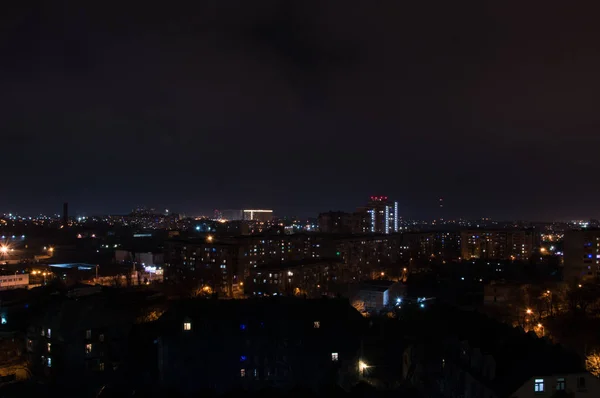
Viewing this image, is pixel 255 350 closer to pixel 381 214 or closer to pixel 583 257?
pixel 583 257

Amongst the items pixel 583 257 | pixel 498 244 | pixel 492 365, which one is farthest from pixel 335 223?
pixel 492 365

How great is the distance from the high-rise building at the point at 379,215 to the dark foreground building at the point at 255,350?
2107 inches

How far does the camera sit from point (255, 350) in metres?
12.0

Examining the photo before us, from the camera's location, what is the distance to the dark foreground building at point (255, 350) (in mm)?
11750

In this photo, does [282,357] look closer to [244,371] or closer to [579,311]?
[244,371]

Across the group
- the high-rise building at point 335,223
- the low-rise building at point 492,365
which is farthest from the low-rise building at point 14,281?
the high-rise building at point 335,223

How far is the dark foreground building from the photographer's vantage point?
1175 cm

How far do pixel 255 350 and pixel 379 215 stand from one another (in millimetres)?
61850

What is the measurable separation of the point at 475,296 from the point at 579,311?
601 cm

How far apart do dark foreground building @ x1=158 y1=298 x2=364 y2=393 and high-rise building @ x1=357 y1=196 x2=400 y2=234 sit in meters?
53.5

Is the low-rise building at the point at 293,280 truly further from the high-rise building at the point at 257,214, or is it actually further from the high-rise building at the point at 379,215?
the high-rise building at the point at 257,214

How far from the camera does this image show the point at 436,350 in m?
10.8

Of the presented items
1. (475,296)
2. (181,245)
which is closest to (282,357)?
(475,296)

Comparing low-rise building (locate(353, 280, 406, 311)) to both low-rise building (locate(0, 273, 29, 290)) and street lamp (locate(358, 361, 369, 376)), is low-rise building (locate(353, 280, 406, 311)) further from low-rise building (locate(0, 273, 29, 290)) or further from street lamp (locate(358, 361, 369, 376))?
low-rise building (locate(0, 273, 29, 290))
